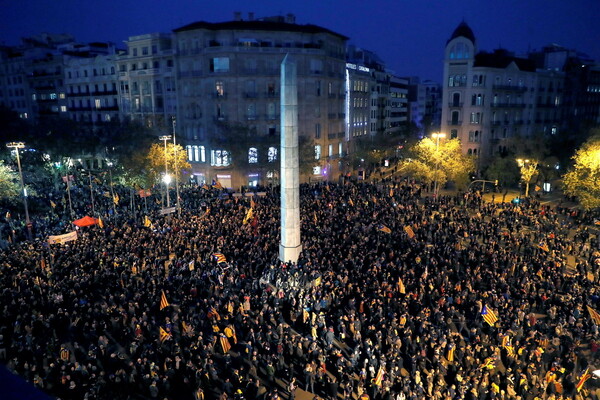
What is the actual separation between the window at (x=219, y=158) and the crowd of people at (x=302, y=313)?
895 inches

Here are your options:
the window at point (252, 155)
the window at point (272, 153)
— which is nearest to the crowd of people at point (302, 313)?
the window at point (252, 155)

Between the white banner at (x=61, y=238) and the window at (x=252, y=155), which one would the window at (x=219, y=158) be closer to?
the window at (x=252, y=155)

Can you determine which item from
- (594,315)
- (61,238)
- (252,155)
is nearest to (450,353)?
(594,315)

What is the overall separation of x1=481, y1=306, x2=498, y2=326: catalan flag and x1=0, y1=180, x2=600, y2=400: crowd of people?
42mm

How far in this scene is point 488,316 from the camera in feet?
62.8

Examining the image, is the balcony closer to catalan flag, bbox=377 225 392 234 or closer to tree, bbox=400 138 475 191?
tree, bbox=400 138 475 191

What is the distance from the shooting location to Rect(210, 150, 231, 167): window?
54794mm

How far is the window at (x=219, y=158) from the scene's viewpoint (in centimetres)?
5479

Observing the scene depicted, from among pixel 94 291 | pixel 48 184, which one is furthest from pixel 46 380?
pixel 48 184

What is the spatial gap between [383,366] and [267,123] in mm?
43961

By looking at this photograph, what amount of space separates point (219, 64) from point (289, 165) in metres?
33.3

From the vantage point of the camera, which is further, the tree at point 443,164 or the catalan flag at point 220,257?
the tree at point 443,164

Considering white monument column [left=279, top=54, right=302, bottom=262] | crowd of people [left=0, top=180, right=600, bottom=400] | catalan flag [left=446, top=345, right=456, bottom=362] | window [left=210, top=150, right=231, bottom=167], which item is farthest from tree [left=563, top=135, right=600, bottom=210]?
window [left=210, top=150, right=231, bottom=167]

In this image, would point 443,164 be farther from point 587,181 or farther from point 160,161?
point 160,161
